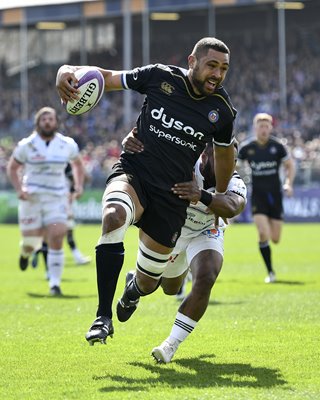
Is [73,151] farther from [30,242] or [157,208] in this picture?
[157,208]

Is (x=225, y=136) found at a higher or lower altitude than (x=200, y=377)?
higher

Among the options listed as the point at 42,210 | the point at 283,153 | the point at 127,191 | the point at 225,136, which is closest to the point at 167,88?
the point at 225,136

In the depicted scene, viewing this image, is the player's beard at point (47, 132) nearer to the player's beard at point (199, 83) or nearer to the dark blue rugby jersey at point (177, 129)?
the dark blue rugby jersey at point (177, 129)

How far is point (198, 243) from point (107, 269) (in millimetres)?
1356

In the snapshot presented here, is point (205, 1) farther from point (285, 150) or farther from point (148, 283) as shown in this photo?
point (148, 283)

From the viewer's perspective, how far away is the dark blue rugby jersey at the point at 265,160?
635 inches

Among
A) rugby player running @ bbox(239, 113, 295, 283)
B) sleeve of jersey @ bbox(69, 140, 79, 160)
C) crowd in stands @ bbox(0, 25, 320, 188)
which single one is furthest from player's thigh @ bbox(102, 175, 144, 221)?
crowd in stands @ bbox(0, 25, 320, 188)

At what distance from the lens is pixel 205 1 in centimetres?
4616

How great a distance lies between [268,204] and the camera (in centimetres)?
1622

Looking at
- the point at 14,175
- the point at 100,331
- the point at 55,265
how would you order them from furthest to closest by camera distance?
the point at 14,175
the point at 55,265
the point at 100,331

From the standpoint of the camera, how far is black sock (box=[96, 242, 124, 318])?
24.4ft

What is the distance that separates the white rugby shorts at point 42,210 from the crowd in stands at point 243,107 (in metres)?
20.7

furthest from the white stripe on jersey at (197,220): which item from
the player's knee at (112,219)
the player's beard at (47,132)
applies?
the player's beard at (47,132)

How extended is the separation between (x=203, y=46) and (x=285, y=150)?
28.3 feet
